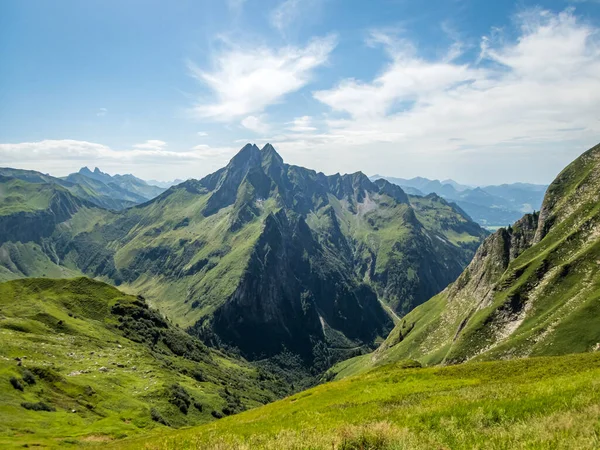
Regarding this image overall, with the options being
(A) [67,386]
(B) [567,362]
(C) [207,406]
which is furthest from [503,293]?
(A) [67,386]

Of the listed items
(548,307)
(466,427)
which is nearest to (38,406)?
(466,427)

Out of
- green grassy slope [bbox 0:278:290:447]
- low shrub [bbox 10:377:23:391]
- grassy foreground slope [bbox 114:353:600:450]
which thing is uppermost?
grassy foreground slope [bbox 114:353:600:450]

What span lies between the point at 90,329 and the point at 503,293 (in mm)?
208185

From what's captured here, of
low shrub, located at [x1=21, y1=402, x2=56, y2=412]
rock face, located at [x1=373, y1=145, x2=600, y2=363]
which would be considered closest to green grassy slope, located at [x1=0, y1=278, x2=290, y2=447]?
low shrub, located at [x1=21, y1=402, x2=56, y2=412]

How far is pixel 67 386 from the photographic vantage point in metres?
102

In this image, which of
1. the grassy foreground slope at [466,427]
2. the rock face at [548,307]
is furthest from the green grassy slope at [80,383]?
the rock face at [548,307]

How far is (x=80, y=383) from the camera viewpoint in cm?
10725

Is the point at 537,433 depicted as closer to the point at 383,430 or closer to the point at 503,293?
the point at 383,430

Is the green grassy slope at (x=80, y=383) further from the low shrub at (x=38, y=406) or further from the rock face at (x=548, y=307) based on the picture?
the rock face at (x=548, y=307)

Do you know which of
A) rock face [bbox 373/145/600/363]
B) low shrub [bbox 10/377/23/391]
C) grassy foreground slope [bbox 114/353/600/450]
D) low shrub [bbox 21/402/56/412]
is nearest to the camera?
grassy foreground slope [bbox 114/353/600/450]

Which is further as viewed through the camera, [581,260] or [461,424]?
[581,260]

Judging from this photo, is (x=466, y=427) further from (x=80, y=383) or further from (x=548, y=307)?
(x=548, y=307)

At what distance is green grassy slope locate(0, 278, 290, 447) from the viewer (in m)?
75.1

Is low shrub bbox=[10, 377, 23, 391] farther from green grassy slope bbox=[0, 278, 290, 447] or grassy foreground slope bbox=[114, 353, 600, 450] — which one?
grassy foreground slope bbox=[114, 353, 600, 450]
